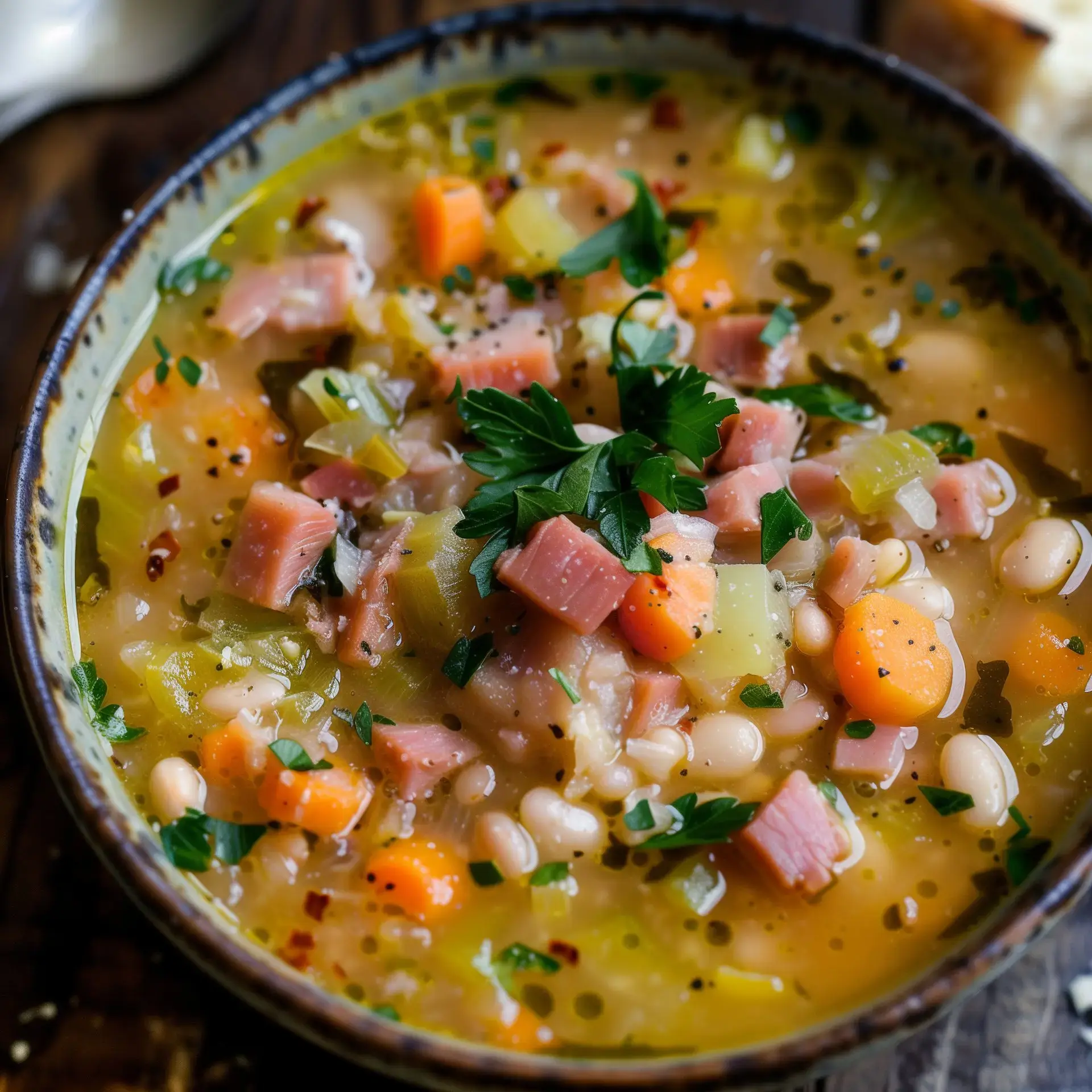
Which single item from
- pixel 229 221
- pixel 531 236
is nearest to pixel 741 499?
pixel 531 236

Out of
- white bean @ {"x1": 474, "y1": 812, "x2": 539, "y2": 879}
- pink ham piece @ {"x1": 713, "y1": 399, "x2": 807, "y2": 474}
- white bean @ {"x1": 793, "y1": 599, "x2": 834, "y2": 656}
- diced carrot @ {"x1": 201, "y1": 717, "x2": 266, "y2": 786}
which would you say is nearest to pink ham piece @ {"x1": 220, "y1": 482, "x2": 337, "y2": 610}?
diced carrot @ {"x1": 201, "y1": 717, "x2": 266, "y2": 786}

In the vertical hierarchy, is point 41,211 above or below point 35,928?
above

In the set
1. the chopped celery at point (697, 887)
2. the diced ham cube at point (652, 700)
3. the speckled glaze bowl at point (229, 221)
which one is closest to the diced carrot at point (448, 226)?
the speckled glaze bowl at point (229, 221)

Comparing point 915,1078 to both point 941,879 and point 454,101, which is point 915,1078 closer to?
point 941,879

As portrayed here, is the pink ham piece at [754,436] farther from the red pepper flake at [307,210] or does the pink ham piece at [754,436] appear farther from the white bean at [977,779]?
the red pepper flake at [307,210]

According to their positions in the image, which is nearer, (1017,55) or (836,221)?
(836,221)

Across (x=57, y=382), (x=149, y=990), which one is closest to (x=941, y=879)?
(x=149, y=990)

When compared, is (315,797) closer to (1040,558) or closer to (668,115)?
(1040,558)
